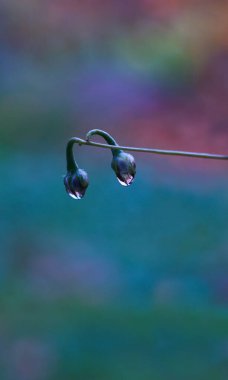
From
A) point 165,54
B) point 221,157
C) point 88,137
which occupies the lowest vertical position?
point 221,157

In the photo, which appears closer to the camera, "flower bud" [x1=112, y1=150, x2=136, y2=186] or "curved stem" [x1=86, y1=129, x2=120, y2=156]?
"curved stem" [x1=86, y1=129, x2=120, y2=156]

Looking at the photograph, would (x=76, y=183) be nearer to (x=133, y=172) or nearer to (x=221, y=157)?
(x=133, y=172)

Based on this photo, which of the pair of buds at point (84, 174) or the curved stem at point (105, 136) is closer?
the curved stem at point (105, 136)

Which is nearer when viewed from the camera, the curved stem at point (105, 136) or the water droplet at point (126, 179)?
the curved stem at point (105, 136)

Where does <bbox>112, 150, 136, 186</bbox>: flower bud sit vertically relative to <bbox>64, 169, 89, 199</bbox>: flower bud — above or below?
above

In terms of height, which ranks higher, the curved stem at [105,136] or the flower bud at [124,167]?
the flower bud at [124,167]

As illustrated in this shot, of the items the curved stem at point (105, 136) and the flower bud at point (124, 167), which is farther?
the flower bud at point (124, 167)

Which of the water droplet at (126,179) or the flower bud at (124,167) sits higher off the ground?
the flower bud at (124,167)

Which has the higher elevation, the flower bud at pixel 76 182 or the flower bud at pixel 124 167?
the flower bud at pixel 124 167

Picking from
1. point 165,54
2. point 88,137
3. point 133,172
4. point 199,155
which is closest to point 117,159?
point 133,172

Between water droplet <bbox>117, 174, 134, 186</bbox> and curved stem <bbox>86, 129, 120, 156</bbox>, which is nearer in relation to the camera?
curved stem <bbox>86, 129, 120, 156</bbox>

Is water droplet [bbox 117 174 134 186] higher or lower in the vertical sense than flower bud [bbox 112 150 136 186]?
lower
